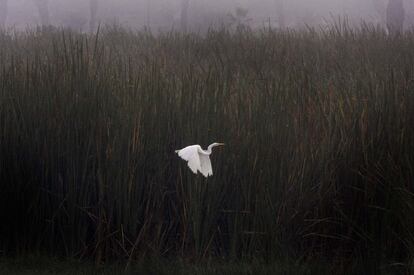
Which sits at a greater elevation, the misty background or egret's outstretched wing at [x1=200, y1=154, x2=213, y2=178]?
the misty background

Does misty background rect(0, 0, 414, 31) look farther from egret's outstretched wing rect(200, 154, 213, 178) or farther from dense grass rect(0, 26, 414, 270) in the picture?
egret's outstretched wing rect(200, 154, 213, 178)

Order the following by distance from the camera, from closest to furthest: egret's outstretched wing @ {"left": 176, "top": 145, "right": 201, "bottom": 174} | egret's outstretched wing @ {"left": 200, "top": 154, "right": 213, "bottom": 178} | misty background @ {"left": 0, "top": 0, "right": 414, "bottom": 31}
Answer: egret's outstretched wing @ {"left": 176, "top": 145, "right": 201, "bottom": 174}, egret's outstretched wing @ {"left": 200, "top": 154, "right": 213, "bottom": 178}, misty background @ {"left": 0, "top": 0, "right": 414, "bottom": 31}

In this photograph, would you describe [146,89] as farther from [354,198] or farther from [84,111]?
[354,198]

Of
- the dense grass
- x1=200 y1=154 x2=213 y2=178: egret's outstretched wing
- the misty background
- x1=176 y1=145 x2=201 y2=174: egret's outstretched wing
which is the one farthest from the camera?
the misty background

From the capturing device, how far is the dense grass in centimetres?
354

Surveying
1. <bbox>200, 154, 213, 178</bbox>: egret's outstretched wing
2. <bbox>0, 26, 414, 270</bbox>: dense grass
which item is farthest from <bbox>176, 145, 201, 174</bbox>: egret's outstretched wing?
<bbox>0, 26, 414, 270</bbox>: dense grass

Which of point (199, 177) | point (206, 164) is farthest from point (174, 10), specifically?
point (206, 164)

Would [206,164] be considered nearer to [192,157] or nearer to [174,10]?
[192,157]

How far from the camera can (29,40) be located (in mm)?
10219

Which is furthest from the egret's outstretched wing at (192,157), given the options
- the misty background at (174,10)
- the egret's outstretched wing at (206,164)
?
the misty background at (174,10)

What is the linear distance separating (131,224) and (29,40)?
7.36 metres

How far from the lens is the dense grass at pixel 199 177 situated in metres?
3.54

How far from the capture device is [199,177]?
3496mm

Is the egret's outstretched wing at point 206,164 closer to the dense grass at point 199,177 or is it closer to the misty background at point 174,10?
the dense grass at point 199,177
